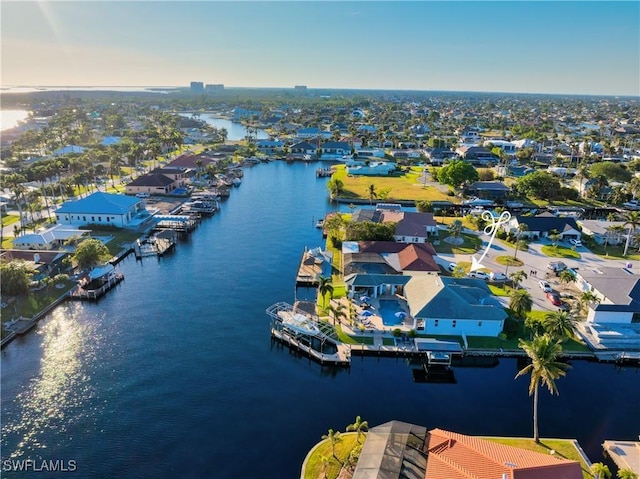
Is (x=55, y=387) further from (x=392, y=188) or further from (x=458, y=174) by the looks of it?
(x=458, y=174)

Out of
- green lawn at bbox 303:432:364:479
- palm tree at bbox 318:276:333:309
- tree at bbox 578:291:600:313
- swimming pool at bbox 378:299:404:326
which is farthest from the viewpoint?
palm tree at bbox 318:276:333:309

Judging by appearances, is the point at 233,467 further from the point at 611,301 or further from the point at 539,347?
the point at 611,301

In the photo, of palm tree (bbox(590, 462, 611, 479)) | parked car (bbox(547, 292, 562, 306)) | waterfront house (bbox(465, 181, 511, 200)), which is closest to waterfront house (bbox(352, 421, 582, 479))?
palm tree (bbox(590, 462, 611, 479))

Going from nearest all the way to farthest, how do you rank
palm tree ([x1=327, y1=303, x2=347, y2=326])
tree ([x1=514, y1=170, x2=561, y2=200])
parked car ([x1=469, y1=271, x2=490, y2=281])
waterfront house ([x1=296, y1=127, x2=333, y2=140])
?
palm tree ([x1=327, y1=303, x2=347, y2=326])
parked car ([x1=469, y1=271, x2=490, y2=281])
tree ([x1=514, y1=170, x2=561, y2=200])
waterfront house ([x1=296, y1=127, x2=333, y2=140])

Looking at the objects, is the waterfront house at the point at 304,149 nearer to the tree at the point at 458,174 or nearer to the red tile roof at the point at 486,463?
the tree at the point at 458,174

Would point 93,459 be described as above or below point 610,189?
below

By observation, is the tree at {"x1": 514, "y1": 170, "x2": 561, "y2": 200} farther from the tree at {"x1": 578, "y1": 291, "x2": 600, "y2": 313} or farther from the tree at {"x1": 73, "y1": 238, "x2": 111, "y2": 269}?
the tree at {"x1": 73, "y1": 238, "x2": 111, "y2": 269}

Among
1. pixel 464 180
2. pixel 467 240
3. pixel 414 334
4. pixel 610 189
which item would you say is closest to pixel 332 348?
pixel 414 334
